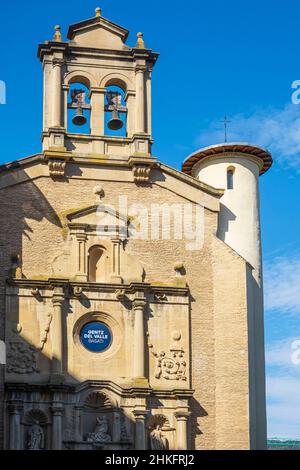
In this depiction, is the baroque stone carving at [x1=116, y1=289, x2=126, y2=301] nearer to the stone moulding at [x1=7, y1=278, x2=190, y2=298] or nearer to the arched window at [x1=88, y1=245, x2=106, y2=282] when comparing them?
the stone moulding at [x1=7, y1=278, x2=190, y2=298]

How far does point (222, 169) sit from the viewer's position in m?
37.8

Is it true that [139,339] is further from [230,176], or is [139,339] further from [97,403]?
[230,176]

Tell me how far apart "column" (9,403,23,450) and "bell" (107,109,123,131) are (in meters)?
8.61

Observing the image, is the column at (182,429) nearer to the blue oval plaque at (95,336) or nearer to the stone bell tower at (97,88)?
the blue oval plaque at (95,336)

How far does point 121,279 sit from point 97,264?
861 mm

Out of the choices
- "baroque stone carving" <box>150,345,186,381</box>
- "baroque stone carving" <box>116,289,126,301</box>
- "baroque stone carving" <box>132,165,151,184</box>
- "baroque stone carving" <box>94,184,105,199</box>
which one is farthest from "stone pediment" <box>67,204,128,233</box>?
"baroque stone carving" <box>150,345,186,381</box>

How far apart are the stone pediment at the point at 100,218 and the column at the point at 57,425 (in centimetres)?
509

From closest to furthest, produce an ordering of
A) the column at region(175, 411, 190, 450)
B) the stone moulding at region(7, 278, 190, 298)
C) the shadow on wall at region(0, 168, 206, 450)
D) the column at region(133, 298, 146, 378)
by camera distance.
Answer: the shadow on wall at region(0, 168, 206, 450) < the column at region(175, 411, 190, 450) < the column at region(133, 298, 146, 378) < the stone moulding at region(7, 278, 190, 298)

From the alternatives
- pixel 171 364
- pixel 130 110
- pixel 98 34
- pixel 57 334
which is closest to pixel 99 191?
pixel 130 110

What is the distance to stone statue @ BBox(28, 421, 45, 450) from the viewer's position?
33.5 m

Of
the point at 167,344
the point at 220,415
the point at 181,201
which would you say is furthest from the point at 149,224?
the point at 220,415

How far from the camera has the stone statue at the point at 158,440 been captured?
34281 mm

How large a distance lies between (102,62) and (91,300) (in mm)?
6978
